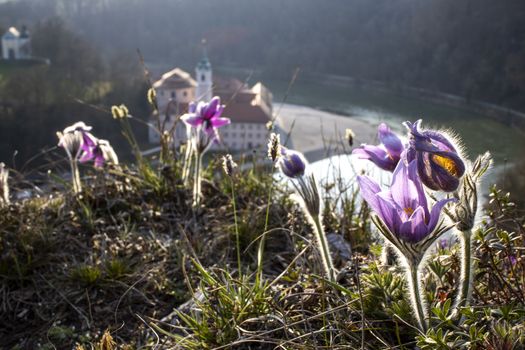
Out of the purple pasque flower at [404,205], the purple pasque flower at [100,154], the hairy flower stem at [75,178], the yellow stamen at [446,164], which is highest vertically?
the yellow stamen at [446,164]

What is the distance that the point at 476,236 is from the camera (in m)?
1.35

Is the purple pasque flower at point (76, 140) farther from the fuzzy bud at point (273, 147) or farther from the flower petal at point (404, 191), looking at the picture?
the flower petal at point (404, 191)

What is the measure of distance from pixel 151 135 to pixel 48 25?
12.3 m

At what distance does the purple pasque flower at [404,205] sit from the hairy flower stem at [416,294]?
9 cm

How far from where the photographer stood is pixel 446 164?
3.68 ft

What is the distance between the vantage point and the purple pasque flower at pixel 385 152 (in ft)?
4.82

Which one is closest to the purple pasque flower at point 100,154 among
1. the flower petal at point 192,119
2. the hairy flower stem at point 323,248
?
the flower petal at point 192,119

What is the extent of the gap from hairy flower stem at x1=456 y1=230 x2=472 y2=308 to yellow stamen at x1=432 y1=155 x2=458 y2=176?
15 centimetres

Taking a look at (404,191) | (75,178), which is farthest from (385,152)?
(75,178)

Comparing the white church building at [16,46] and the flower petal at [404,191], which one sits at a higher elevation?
the flower petal at [404,191]

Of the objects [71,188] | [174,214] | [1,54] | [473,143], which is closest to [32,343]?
[174,214]

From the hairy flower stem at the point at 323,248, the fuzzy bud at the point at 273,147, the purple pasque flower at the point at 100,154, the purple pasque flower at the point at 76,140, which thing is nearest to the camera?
the fuzzy bud at the point at 273,147

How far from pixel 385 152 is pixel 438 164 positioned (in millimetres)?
388

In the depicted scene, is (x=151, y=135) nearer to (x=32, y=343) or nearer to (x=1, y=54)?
(x=1, y=54)
